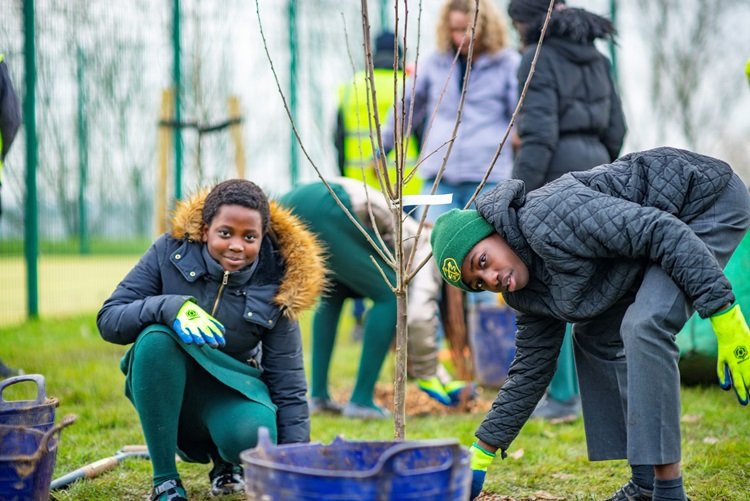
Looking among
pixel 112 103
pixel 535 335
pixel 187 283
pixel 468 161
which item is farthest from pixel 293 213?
pixel 112 103

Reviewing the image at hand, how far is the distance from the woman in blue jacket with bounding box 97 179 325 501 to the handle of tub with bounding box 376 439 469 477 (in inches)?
38.5

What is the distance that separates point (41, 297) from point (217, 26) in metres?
2.66

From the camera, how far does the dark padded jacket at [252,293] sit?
3.00m

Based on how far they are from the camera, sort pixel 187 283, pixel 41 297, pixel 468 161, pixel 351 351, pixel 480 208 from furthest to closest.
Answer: pixel 41 297, pixel 351 351, pixel 468 161, pixel 187 283, pixel 480 208

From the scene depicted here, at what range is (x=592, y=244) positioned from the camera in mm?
2492

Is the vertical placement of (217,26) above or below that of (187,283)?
above

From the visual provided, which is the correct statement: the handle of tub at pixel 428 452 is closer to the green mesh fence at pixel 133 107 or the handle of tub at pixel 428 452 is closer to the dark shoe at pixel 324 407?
the dark shoe at pixel 324 407

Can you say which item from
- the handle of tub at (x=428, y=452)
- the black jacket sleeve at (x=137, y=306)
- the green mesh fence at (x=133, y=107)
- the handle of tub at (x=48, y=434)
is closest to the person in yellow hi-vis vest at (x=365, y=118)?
the green mesh fence at (x=133, y=107)

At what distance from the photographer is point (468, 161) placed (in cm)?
501

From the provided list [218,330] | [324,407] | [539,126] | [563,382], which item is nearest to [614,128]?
[539,126]

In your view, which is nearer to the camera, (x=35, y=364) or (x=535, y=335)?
(x=535, y=335)

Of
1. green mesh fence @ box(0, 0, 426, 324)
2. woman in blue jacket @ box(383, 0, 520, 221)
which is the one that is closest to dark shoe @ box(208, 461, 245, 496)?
woman in blue jacket @ box(383, 0, 520, 221)

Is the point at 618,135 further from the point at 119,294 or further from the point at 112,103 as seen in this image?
the point at 112,103

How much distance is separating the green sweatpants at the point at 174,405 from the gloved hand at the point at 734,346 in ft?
4.48
